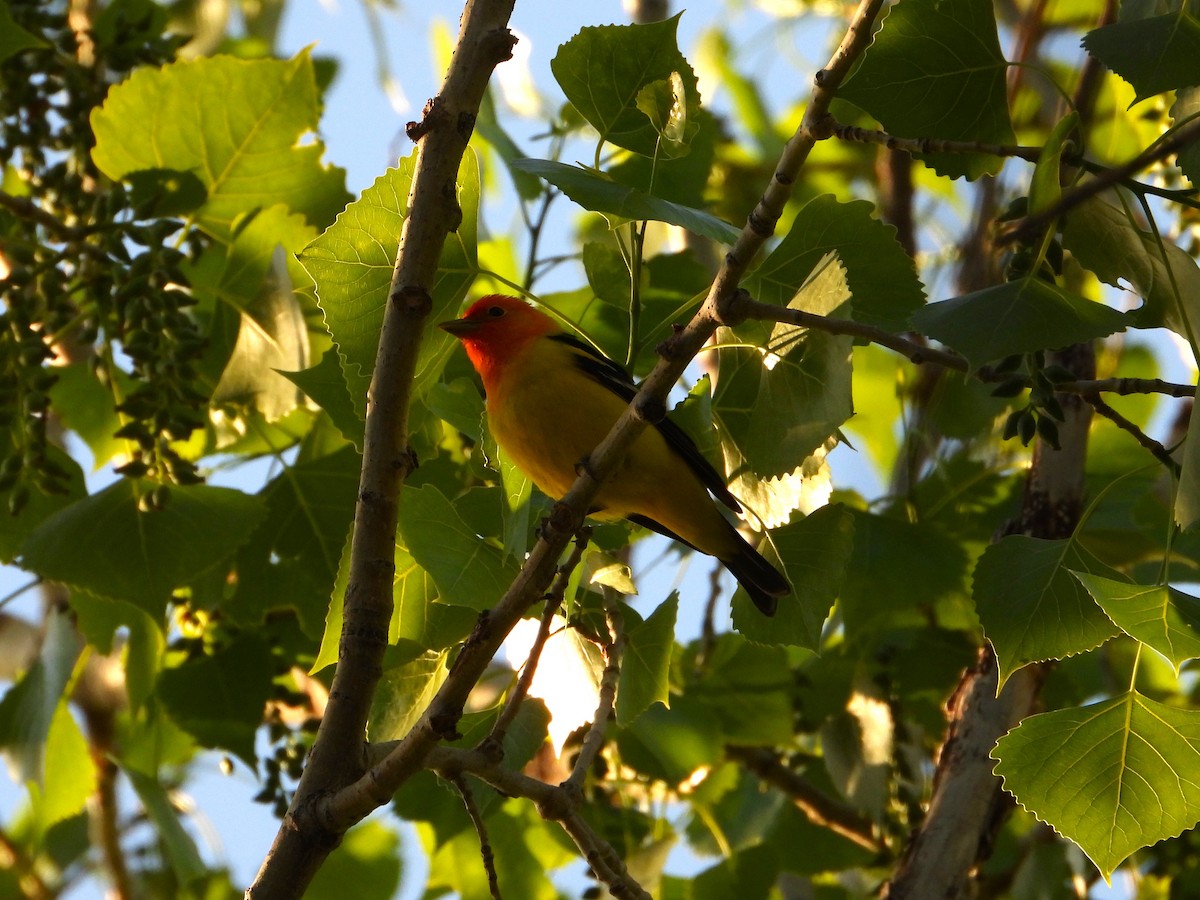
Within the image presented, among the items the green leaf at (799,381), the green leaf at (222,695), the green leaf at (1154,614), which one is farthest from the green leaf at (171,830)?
the green leaf at (1154,614)

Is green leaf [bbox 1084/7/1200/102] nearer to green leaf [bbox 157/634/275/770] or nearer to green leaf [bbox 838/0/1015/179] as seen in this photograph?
green leaf [bbox 838/0/1015/179]

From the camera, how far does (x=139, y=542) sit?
291 centimetres

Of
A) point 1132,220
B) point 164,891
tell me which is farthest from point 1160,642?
point 164,891

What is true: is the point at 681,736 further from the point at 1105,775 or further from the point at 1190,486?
the point at 1190,486

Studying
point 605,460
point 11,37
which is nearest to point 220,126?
point 11,37

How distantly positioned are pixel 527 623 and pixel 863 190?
4137 mm

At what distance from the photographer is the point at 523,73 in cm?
468

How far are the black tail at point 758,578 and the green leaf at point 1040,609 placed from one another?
0.48 meters

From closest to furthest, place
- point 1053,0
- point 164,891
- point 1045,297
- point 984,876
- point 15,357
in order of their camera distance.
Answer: point 1045,297 → point 15,357 → point 984,876 → point 164,891 → point 1053,0

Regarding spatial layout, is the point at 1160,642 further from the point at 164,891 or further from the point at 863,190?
the point at 863,190

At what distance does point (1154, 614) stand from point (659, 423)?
Result: 90 centimetres

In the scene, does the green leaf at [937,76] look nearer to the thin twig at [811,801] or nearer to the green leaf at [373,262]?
the green leaf at [373,262]

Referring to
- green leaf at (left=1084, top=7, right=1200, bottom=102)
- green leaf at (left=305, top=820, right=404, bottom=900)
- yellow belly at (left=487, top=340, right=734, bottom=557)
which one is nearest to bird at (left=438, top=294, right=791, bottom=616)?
yellow belly at (left=487, top=340, right=734, bottom=557)

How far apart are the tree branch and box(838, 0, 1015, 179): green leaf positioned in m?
0.60
